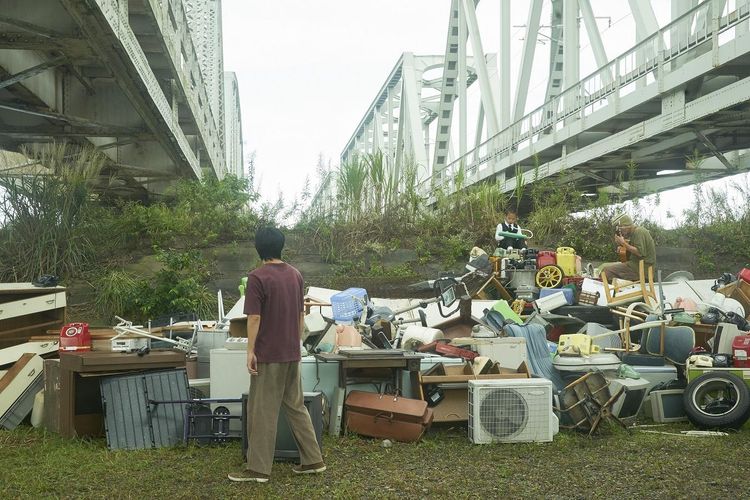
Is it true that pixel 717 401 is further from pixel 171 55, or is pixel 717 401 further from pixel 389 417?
pixel 171 55

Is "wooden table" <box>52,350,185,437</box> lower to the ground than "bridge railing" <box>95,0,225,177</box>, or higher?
lower

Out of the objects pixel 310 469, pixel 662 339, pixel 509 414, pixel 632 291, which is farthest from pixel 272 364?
pixel 632 291

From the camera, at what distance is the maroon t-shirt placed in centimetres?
543

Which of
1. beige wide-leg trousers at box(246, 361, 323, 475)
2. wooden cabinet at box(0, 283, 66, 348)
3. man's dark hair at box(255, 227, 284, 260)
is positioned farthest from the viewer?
wooden cabinet at box(0, 283, 66, 348)

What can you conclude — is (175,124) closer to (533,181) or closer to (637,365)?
(533,181)

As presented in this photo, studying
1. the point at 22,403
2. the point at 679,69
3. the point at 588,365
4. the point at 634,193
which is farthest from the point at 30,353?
the point at 634,193

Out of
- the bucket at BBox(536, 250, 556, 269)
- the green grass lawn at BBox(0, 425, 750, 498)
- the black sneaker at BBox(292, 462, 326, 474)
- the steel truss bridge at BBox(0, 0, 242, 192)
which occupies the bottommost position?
the green grass lawn at BBox(0, 425, 750, 498)

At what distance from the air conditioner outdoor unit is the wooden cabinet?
5.09m

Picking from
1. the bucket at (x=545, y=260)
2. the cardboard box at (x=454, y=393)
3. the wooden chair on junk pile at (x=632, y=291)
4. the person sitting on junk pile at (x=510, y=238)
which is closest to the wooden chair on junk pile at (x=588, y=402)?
the cardboard box at (x=454, y=393)

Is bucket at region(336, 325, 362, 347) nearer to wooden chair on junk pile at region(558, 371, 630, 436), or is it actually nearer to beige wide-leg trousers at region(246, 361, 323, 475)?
wooden chair on junk pile at region(558, 371, 630, 436)

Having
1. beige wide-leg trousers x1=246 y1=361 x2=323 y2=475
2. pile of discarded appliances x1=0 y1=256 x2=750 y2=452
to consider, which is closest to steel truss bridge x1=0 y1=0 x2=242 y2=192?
pile of discarded appliances x1=0 y1=256 x2=750 y2=452

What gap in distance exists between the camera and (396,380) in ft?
23.4

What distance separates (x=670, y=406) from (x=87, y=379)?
5.17 metres

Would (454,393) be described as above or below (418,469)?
above
